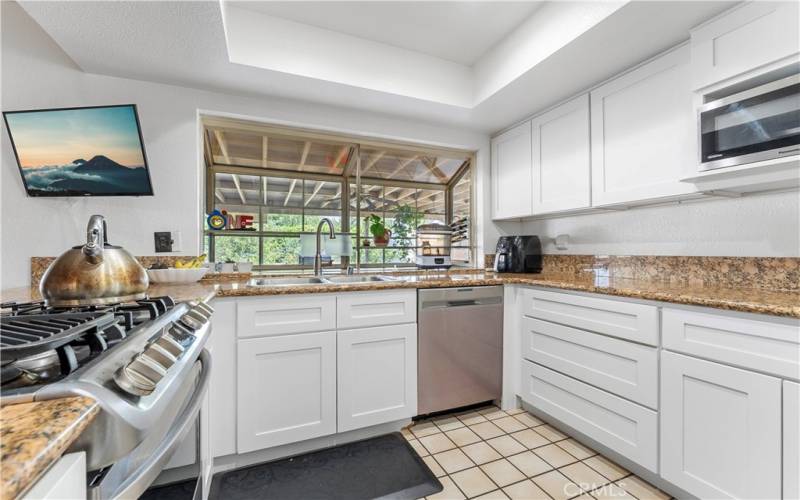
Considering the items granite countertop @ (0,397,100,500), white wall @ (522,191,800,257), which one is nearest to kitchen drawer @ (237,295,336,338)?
granite countertop @ (0,397,100,500)

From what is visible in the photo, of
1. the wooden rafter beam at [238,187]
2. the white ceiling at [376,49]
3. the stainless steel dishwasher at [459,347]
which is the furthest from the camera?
the wooden rafter beam at [238,187]

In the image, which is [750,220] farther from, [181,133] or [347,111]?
[181,133]

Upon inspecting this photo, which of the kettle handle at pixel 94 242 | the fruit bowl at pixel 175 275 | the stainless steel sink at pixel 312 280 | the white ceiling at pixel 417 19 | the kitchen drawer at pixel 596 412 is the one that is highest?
the white ceiling at pixel 417 19

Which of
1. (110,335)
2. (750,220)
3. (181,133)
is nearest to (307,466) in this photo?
(110,335)

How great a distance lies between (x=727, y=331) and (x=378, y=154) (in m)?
2.31

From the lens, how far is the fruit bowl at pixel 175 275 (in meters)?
1.78

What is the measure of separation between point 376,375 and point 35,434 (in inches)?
64.2

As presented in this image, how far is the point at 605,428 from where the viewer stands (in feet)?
5.42

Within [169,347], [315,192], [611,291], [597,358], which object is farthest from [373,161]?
[169,347]

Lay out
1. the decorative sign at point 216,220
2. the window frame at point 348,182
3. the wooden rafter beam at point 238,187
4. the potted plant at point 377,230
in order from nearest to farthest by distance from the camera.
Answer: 1. the decorative sign at point 216,220
2. the window frame at point 348,182
3. the wooden rafter beam at point 238,187
4. the potted plant at point 377,230

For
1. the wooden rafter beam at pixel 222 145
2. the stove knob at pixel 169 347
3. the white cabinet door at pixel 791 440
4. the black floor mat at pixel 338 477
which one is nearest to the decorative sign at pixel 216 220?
the wooden rafter beam at pixel 222 145

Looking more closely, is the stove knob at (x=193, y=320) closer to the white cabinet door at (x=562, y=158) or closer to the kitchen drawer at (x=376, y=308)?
the kitchen drawer at (x=376, y=308)

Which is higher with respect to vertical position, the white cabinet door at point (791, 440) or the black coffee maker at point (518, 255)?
the black coffee maker at point (518, 255)

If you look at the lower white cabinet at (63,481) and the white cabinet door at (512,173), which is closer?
the lower white cabinet at (63,481)
